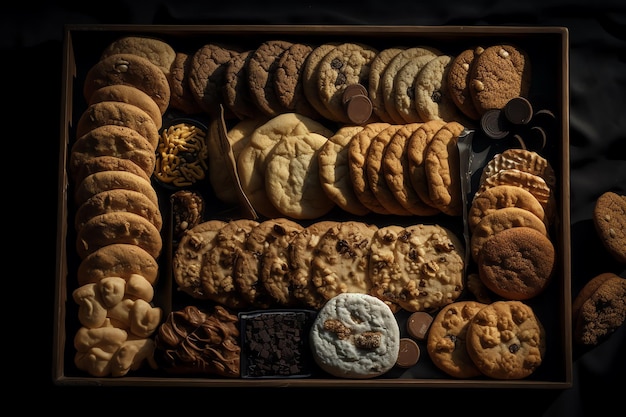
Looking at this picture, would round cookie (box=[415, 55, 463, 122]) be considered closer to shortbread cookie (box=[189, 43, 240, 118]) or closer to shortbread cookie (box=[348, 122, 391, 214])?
shortbread cookie (box=[348, 122, 391, 214])

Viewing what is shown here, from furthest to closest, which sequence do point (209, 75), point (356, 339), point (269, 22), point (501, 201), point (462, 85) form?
point (269, 22) → point (209, 75) → point (462, 85) → point (501, 201) → point (356, 339)

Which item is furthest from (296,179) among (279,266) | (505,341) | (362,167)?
(505,341)

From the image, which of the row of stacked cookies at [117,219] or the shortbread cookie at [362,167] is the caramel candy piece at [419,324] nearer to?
the shortbread cookie at [362,167]

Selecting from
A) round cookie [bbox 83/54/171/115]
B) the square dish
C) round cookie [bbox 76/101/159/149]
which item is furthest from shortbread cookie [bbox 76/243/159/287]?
round cookie [bbox 83/54/171/115]

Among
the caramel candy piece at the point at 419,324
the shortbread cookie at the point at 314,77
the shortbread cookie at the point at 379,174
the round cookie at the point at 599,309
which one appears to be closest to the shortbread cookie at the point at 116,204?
the shortbread cookie at the point at 314,77

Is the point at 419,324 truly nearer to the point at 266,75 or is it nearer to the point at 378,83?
the point at 378,83

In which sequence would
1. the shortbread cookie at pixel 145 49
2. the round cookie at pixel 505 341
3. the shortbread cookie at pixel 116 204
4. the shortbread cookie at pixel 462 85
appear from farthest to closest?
the shortbread cookie at pixel 145 49, the shortbread cookie at pixel 462 85, the shortbread cookie at pixel 116 204, the round cookie at pixel 505 341
